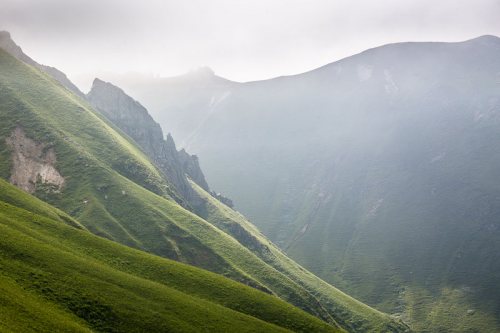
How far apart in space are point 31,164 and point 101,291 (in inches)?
3993

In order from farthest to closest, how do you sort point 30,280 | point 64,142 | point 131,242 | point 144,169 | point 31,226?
point 144,169 → point 64,142 → point 131,242 → point 31,226 → point 30,280

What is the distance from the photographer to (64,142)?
582 ft

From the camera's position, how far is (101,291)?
78250 millimetres

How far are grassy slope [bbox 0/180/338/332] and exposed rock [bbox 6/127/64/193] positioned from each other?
33179 mm

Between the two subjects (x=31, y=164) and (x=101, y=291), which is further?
(x=31, y=164)

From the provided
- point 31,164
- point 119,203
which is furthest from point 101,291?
point 31,164

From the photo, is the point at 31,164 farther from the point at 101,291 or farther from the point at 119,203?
the point at 101,291

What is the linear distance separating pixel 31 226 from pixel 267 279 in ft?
292

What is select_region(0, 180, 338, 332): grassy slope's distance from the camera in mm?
66562

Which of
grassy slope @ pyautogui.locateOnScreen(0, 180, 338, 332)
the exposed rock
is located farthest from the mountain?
grassy slope @ pyautogui.locateOnScreen(0, 180, 338, 332)

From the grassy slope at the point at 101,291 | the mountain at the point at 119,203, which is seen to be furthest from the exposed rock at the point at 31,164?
the grassy slope at the point at 101,291

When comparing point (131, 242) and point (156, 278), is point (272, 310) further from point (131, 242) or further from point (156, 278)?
point (131, 242)

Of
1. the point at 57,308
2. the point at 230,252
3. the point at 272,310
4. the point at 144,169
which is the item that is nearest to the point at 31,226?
the point at 57,308

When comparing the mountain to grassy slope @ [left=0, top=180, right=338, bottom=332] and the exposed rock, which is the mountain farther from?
grassy slope @ [left=0, top=180, right=338, bottom=332]
